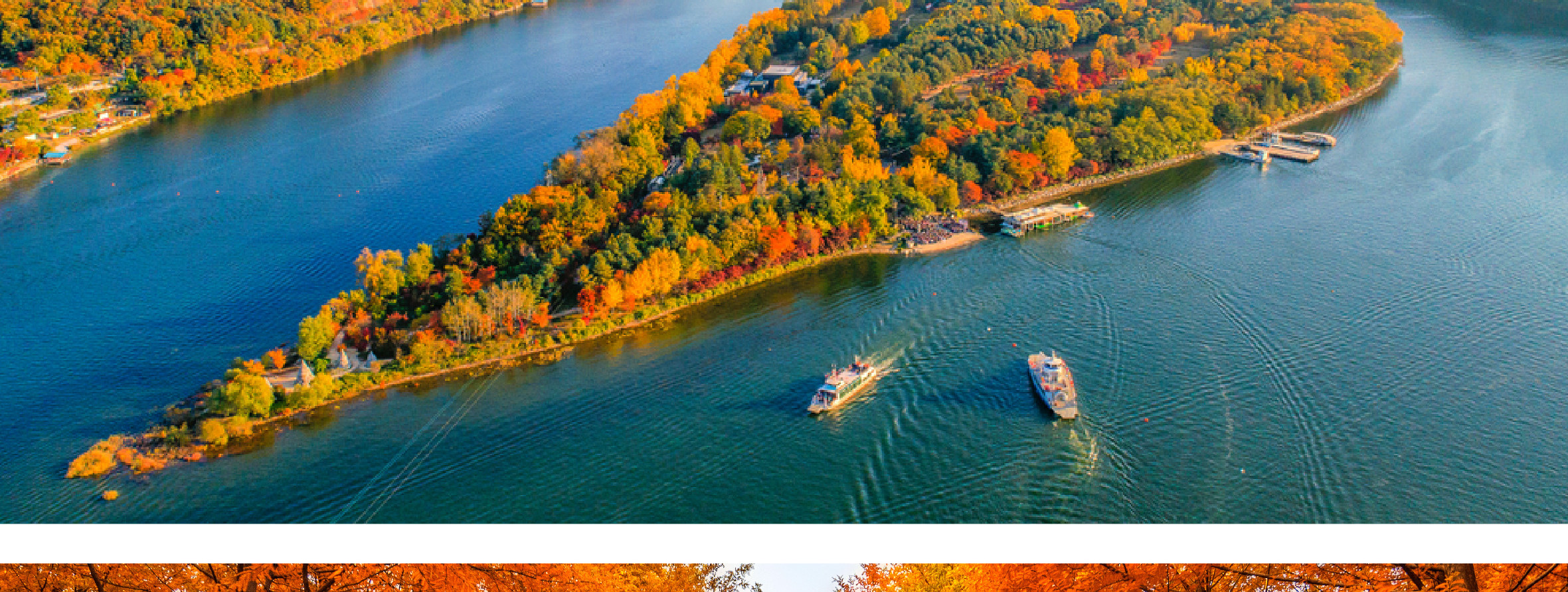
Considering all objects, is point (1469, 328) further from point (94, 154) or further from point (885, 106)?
point (94, 154)

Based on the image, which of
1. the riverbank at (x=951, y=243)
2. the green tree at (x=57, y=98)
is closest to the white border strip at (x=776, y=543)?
the riverbank at (x=951, y=243)

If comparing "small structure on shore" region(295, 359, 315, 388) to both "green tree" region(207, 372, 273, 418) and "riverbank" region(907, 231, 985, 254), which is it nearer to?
"green tree" region(207, 372, 273, 418)

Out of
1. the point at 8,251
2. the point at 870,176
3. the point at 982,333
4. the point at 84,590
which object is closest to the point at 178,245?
the point at 8,251

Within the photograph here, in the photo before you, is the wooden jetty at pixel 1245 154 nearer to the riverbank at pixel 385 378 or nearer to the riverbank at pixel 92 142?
the riverbank at pixel 385 378

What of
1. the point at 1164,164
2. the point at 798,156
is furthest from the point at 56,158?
the point at 1164,164

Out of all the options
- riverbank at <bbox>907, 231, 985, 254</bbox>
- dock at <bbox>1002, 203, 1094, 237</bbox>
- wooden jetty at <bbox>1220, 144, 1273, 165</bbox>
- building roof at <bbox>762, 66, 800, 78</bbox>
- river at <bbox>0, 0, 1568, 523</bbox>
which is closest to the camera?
river at <bbox>0, 0, 1568, 523</bbox>

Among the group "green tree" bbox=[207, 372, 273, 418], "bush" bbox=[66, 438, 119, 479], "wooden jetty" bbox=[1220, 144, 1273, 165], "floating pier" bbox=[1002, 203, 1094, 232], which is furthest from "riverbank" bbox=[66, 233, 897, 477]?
"wooden jetty" bbox=[1220, 144, 1273, 165]
